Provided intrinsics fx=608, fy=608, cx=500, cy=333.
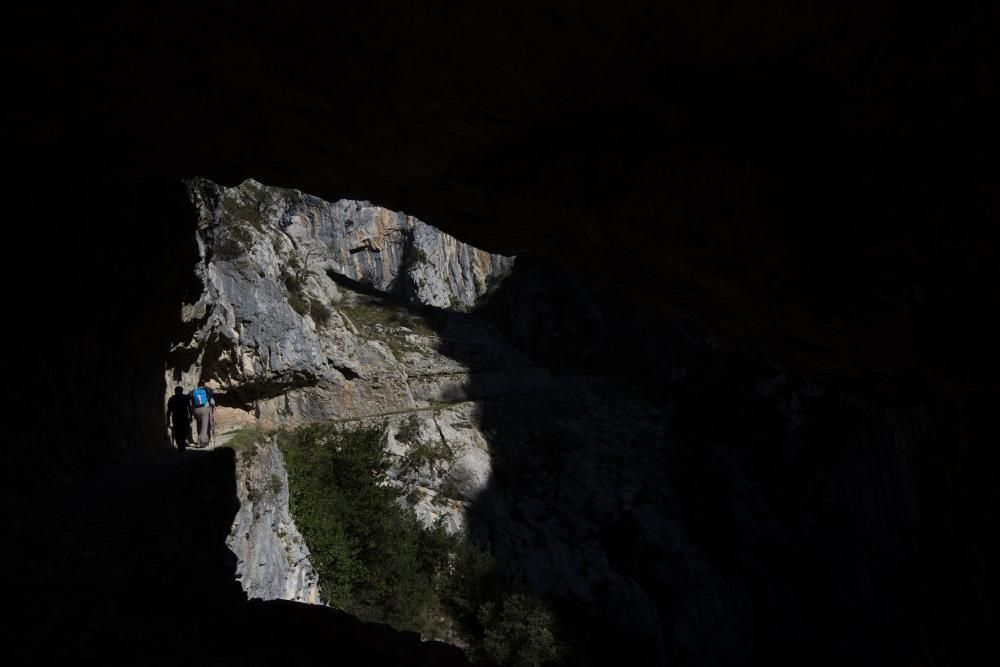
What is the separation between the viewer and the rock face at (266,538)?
11.4 m

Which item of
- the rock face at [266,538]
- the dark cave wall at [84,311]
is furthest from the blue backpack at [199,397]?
the rock face at [266,538]

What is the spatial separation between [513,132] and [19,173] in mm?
4947

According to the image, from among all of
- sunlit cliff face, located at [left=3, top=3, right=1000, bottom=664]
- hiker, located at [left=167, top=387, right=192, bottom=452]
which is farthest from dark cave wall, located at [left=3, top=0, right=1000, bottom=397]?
hiker, located at [left=167, top=387, right=192, bottom=452]

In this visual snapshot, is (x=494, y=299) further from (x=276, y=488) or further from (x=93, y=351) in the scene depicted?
(x=93, y=351)

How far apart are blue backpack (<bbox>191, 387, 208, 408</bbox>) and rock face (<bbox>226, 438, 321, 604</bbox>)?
4.92 ft

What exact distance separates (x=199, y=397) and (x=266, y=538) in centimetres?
326

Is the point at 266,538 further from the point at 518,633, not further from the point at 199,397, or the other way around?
the point at 518,633

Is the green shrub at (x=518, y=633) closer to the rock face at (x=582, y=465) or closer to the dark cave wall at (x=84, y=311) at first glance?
the rock face at (x=582, y=465)

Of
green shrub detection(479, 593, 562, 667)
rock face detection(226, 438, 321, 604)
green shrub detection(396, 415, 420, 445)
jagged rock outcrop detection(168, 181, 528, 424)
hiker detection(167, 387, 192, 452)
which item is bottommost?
green shrub detection(479, 593, 562, 667)

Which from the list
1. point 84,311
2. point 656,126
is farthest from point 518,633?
point 656,126

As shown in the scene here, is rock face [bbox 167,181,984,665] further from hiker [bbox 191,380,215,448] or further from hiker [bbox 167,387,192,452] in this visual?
hiker [bbox 167,387,192,452]

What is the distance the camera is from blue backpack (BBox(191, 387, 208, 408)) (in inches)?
502

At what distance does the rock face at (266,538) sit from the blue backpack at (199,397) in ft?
4.92

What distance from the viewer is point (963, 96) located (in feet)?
10.6
